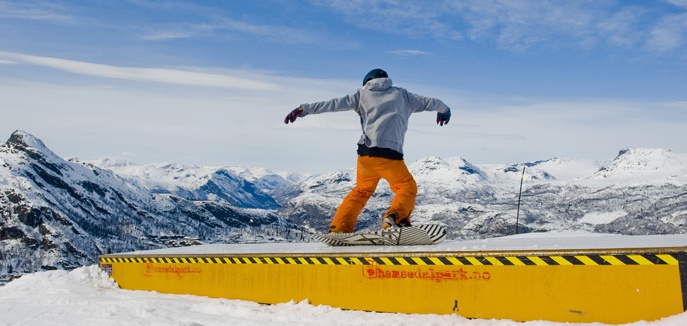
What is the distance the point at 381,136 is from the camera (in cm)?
969

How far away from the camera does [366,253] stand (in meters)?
8.56

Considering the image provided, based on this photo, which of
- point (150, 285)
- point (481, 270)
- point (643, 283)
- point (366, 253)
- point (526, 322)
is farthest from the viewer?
point (150, 285)

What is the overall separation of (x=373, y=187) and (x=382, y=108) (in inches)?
54.6

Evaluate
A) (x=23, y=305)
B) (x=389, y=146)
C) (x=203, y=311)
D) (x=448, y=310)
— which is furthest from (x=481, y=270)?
(x=23, y=305)

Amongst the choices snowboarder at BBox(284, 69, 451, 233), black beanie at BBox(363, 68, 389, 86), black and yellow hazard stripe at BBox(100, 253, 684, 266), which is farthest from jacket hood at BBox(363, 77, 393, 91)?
black and yellow hazard stripe at BBox(100, 253, 684, 266)

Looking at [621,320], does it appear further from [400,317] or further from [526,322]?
[400,317]

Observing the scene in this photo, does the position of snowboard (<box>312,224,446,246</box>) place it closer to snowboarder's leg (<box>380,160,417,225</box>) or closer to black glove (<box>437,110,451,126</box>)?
snowboarder's leg (<box>380,160,417,225</box>)

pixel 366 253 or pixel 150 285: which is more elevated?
pixel 366 253

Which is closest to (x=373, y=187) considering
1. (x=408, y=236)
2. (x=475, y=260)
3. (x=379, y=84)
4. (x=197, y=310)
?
(x=408, y=236)

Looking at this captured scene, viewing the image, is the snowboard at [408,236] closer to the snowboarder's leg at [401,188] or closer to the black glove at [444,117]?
the snowboarder's leg at [401,188]

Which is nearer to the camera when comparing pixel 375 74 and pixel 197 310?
pixel 197 310

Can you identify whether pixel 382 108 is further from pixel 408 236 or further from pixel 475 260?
pixel 475 260

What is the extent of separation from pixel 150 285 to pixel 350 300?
5.65m

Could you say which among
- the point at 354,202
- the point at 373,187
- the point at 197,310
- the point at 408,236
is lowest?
the point at 197,310
